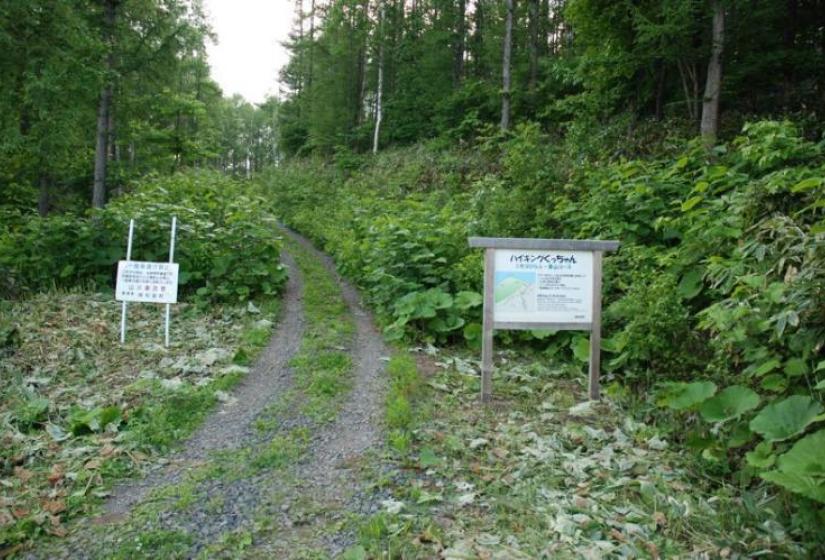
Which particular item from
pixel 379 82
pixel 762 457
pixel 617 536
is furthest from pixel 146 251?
pixel 379 82

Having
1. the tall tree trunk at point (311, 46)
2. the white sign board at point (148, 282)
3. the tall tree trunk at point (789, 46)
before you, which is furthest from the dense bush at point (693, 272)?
the tall tree trunk at point (311, 46)

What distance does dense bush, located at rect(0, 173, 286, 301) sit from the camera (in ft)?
35.4

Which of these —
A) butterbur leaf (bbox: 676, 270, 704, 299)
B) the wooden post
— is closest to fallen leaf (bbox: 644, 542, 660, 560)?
the wooden post

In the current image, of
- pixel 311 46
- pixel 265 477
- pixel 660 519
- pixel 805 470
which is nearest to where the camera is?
pixel 805 470

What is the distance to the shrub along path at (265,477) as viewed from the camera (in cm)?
350

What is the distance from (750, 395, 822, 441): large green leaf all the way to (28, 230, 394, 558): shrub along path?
2672mm

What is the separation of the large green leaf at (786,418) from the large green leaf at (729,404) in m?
0.31

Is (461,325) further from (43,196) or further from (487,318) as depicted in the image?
(43,196)

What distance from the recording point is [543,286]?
233 inches

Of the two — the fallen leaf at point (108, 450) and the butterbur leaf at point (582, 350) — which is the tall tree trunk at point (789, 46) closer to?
the butterbur leaf at point (582, 350)

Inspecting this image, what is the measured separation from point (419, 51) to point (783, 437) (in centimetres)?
2827

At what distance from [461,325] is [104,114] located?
474 inches

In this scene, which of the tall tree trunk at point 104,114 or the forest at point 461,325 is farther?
the tall tree trunk at point 104,114

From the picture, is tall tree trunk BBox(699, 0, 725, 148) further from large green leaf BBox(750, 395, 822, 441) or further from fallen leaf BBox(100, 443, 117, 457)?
fallen leaf BBox(100, 443, 117, 457)
